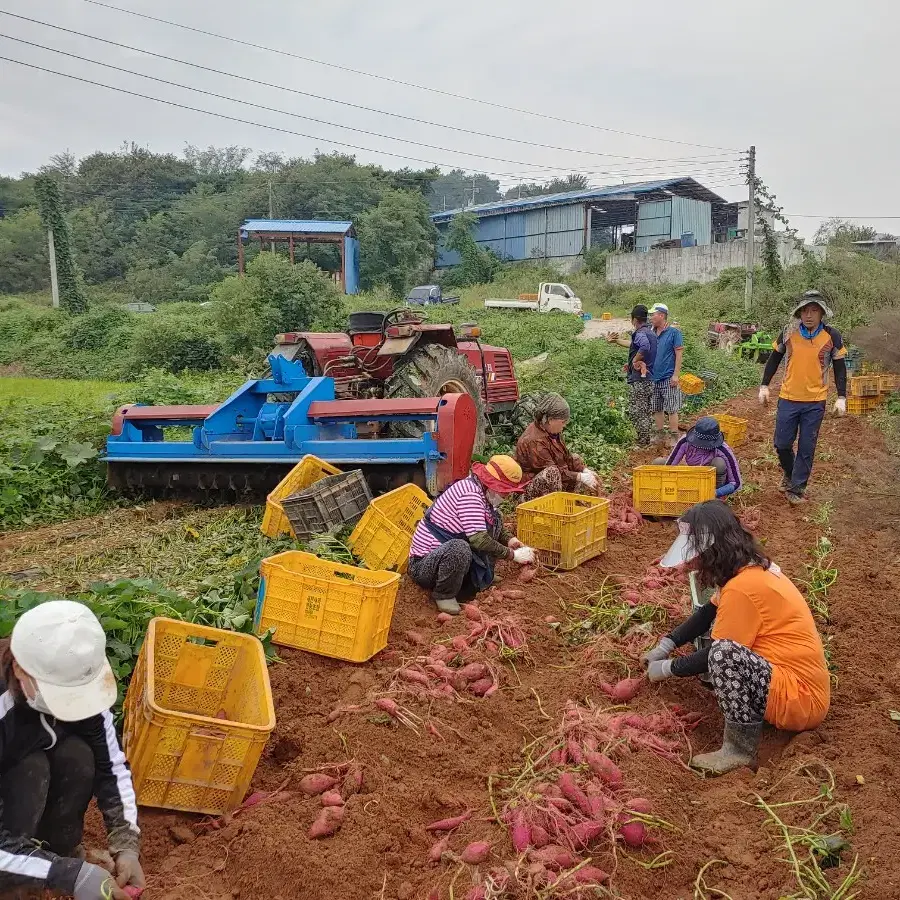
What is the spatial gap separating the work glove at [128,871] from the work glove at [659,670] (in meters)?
2.65

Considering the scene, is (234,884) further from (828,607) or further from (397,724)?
(828,607)

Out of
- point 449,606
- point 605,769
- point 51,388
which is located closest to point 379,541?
point 449,606

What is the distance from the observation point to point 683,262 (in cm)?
3838

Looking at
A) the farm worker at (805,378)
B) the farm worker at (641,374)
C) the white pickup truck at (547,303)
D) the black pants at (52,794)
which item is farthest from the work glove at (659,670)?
the white pickup truck at (547,303)

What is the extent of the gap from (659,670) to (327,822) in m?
1.94

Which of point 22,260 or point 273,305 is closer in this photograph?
point 273,305

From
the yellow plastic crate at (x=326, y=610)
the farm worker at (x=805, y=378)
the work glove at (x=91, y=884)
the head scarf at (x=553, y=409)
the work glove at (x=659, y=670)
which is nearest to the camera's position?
the work glove at (x=91, y=884)

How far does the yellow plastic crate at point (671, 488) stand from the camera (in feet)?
23.2

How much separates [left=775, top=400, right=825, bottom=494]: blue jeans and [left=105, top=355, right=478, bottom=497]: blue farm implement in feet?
9.80

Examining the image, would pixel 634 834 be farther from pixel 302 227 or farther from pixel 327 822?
pixel 302 227

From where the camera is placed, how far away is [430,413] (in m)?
7.21

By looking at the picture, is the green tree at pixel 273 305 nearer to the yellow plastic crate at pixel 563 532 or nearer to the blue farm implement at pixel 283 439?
the blue farm implement at pixel 283 439

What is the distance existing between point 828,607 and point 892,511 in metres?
1.49

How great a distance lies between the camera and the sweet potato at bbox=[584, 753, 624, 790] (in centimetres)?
349
